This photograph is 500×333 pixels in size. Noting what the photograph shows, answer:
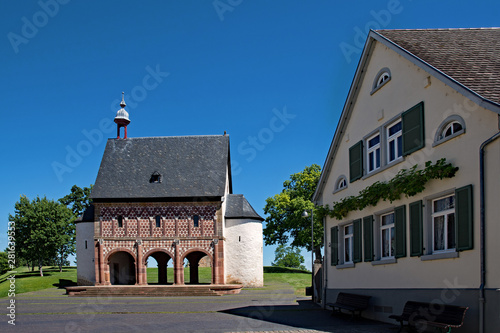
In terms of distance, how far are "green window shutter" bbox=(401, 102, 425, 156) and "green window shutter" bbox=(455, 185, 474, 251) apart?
2.05 metres

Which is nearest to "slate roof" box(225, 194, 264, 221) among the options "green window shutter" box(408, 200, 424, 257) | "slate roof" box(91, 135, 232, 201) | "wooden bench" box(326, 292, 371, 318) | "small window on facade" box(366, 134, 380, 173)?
"slate roof" box(91, 135, 232, 201)

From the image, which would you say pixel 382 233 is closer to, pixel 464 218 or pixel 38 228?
pixel 464 218

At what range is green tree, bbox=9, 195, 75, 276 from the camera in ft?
162

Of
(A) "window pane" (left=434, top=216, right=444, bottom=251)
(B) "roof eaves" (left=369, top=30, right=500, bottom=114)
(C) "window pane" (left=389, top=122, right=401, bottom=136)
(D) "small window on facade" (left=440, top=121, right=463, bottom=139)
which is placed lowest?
(A) "window pane" (left=434, top=216, right=444, bottom=251)

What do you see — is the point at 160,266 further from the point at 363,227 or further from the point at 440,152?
the point at 440,152

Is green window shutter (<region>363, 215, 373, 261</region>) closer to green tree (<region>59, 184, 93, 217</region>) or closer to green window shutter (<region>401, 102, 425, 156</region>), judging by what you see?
green window shutter (<region>401, 102, 425, 156</region>)

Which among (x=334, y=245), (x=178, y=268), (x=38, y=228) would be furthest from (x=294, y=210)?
(x=334, y=245)

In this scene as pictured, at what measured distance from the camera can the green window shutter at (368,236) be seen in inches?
597

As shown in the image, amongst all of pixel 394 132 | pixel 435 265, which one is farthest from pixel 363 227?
pixel 435 265

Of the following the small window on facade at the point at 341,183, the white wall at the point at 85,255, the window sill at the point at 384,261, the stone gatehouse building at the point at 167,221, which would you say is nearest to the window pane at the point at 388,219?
the window sill at the point at 384,261

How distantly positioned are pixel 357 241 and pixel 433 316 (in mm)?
5664

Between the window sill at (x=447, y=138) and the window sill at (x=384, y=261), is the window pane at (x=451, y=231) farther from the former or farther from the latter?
the window sill at (x=384, y=261)

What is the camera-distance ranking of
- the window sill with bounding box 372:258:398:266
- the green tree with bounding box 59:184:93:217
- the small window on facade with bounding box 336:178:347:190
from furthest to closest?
the green tree with bounding box 59:184:93:217, the small window on facade with bounding box 336:178:347:190, the window sill with bounding box 372:258:398:266

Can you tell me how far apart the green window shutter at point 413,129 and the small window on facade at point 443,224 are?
1.50 metres
